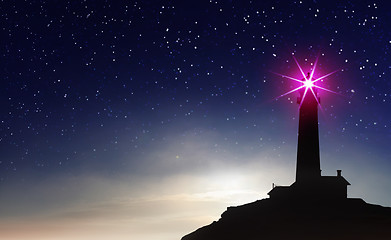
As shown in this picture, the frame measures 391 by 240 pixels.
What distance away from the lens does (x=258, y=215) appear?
42812 millimetres

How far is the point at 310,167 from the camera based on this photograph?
44656 mm

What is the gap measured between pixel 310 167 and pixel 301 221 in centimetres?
719

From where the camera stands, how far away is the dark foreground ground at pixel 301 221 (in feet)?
113

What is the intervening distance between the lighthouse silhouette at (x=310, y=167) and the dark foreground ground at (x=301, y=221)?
0.91m

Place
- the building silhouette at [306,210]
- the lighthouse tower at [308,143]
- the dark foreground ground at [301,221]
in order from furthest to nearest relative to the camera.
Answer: the lighthouse tower at [308,143], the building silhouette at [306,210], the dark foreground ground at [301,221]

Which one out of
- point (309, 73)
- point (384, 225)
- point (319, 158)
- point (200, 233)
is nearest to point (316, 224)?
point (384, 225)

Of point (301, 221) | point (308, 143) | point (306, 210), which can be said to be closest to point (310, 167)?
point (308, 143)

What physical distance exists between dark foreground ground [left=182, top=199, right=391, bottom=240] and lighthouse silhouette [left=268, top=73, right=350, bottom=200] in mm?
907

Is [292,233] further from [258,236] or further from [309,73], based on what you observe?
[309,73]

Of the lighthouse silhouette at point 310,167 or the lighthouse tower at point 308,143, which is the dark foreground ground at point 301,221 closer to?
the lighthouse silhouette at point 310,167

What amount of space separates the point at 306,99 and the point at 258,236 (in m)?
16.4

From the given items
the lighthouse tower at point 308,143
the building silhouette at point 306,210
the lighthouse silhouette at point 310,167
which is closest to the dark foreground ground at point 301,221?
the building silhouette at point 306,210

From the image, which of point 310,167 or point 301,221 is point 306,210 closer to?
point 301,221

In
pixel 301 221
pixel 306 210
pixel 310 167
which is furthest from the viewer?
pixel 310 167
